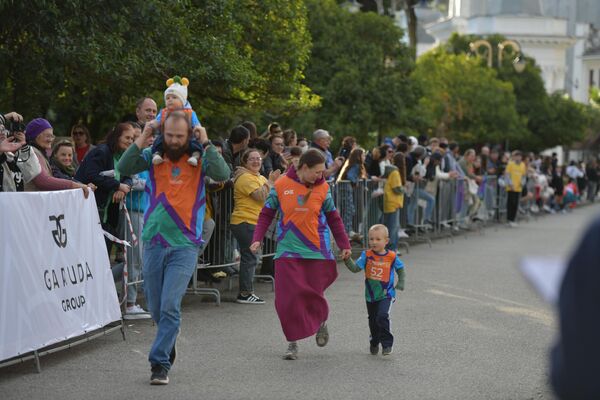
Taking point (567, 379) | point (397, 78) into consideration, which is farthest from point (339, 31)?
point (567, 379)

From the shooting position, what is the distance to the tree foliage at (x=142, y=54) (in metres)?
15.2

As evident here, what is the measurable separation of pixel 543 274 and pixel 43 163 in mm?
8232

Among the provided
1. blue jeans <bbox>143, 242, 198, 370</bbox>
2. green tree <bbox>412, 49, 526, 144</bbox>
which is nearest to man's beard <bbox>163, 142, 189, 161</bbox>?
blue jeans <bbox>143, 242, 198, 370</bbox>

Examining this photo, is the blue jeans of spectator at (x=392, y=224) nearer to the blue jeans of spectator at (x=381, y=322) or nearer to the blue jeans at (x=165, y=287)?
the blue jeans of spectator at (x=381, y=322)

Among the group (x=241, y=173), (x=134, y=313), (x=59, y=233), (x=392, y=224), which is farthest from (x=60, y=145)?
(x=392, y=224)

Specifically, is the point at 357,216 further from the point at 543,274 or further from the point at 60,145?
the point at 543,274

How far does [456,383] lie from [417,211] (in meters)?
14.4

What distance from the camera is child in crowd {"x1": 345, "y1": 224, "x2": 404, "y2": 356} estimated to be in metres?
→ 9.62

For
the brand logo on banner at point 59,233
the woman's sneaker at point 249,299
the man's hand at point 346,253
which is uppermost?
the brand logo on banner at point 59,233

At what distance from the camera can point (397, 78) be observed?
3772cm

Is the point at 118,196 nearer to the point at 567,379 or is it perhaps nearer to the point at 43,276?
the point at 43,276

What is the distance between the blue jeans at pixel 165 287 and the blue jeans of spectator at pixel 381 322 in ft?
6.31

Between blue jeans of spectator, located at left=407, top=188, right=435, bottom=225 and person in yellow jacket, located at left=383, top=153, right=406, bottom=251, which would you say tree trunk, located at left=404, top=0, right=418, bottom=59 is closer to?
blue jeans of spectator, located at left=407, top=188, right=435, bottom=225

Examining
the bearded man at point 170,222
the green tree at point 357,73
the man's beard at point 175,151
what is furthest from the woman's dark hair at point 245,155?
the green tree at point 357,73
